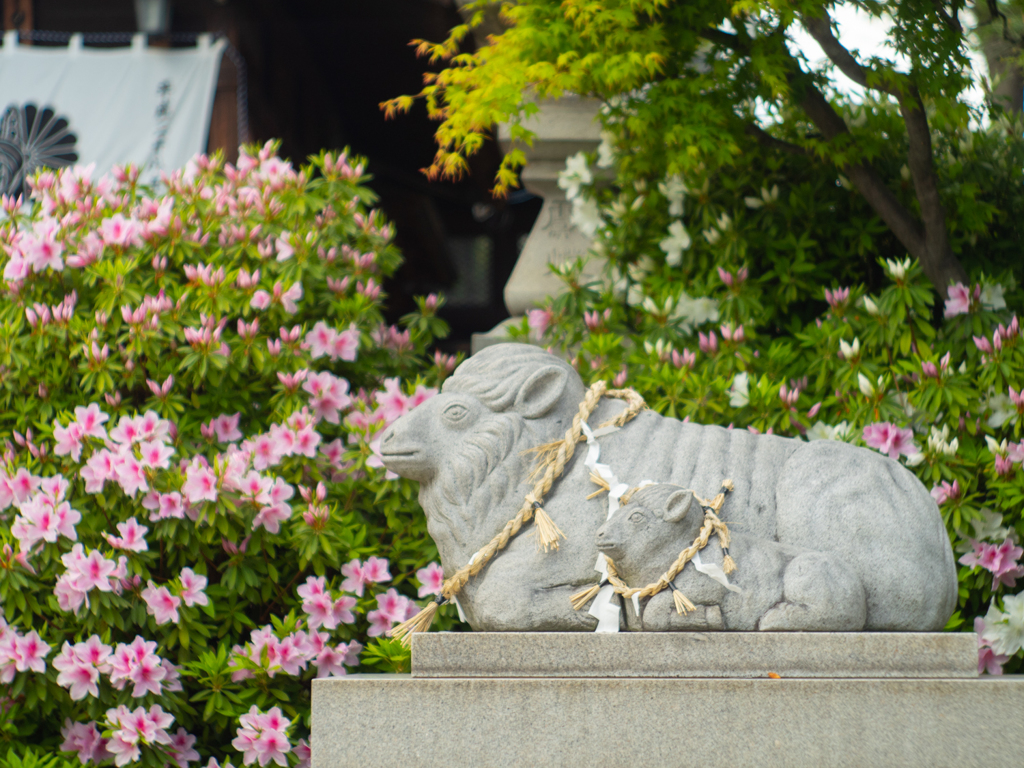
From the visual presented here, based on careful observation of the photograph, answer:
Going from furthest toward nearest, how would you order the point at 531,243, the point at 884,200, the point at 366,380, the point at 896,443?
the point at 531,243, the point at 366,380, the point at 884,200, the point at 896,443

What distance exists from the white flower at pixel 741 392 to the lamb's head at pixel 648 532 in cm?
136

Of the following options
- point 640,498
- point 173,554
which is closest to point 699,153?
point 640,498

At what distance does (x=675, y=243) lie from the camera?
13.6 ft

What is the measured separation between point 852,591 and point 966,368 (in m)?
1.56

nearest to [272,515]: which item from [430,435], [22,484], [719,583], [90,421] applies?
[90,421]

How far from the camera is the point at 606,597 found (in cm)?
229

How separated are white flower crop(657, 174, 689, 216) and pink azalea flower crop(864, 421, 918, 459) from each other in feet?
4.40

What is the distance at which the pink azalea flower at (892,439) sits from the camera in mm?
3260

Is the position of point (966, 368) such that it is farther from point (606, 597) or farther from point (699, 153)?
point (606, 597)

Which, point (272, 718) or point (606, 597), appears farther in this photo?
point (272, 718)

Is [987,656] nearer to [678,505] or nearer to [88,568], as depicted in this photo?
[678,505]

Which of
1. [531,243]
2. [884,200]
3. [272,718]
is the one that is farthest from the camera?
[531,243]

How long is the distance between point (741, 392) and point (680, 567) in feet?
4.76

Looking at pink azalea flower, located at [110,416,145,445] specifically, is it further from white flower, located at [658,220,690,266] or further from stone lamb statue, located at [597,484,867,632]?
white flower, located at [658,220,690,266]
